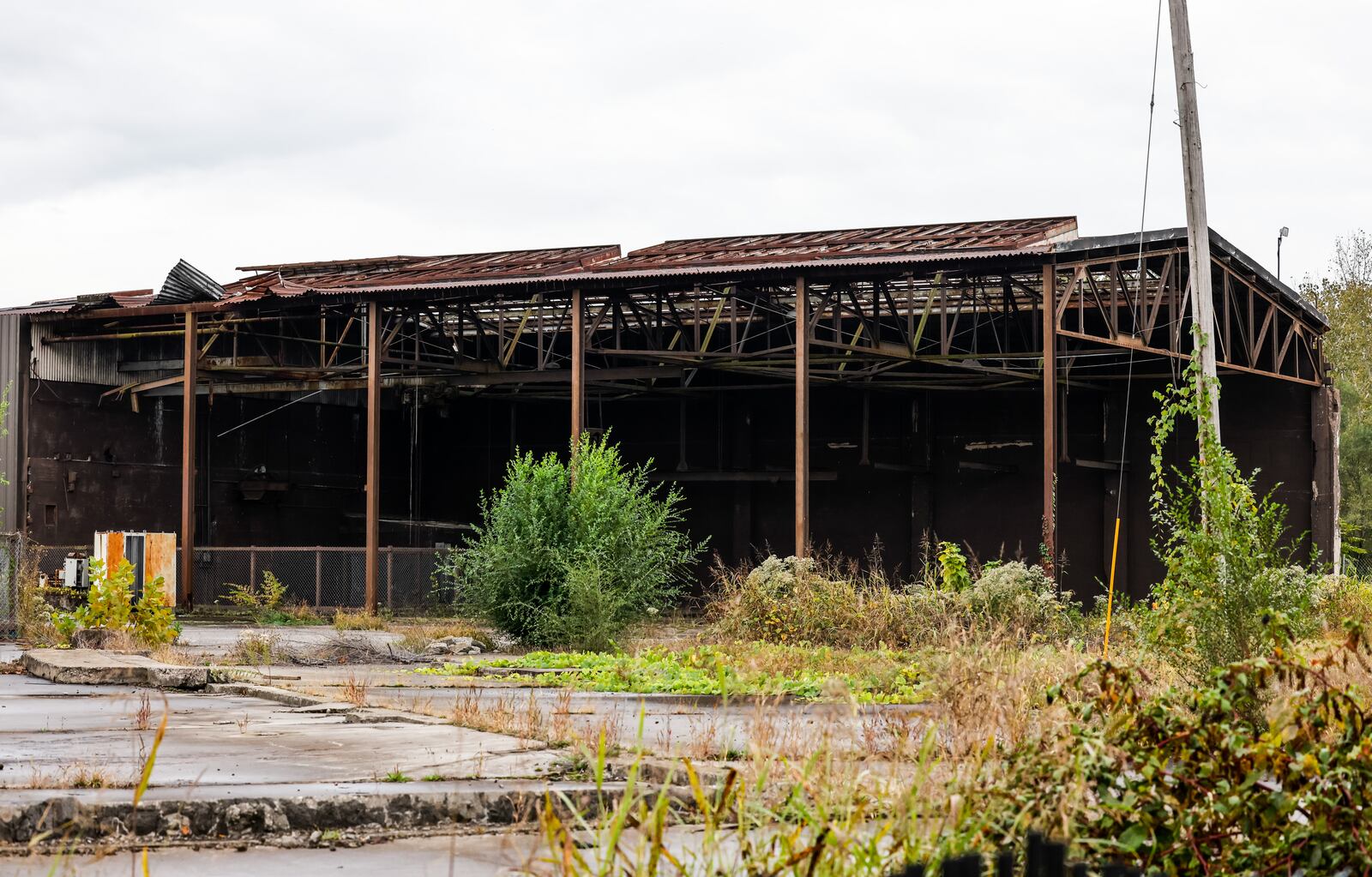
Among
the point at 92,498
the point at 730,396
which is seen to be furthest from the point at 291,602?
the point at 730,396

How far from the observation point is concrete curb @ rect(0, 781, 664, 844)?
6.92m

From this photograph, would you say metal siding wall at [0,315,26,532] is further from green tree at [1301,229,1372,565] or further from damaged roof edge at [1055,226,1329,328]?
green tree at [1301,229,1372,565]

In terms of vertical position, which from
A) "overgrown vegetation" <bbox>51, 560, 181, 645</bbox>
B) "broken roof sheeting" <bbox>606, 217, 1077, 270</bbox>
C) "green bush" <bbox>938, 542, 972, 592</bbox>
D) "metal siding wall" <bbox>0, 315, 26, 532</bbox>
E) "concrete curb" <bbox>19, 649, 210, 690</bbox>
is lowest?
"concrete curb" <bbox>19, 649, 210, 690</bbox>

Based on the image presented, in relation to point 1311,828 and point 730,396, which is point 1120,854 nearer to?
point 1311,828

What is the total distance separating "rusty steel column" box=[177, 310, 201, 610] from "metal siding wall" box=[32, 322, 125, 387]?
387cm

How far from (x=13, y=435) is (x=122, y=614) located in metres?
13.8

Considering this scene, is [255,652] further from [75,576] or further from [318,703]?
[75,576]

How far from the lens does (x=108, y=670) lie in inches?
642

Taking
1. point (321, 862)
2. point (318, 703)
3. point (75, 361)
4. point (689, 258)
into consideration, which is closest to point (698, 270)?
point (689, 258)

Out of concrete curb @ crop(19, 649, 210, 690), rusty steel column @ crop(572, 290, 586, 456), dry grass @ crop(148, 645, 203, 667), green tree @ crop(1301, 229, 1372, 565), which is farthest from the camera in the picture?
green tree @ crop(1301, 229, 1372, 565)

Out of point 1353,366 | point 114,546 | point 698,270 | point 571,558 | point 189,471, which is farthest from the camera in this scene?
point 1353,366

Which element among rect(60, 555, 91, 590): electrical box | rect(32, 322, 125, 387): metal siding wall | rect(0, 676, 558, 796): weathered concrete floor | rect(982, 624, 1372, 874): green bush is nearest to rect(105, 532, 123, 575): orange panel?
rect(60, 555, 91, 590): electrical box

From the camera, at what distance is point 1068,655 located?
10.3 m

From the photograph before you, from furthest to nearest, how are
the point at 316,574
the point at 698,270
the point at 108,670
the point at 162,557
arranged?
the point at 316,574 → the point at 162,557 → the point at 698,270 → the point at 108,670
